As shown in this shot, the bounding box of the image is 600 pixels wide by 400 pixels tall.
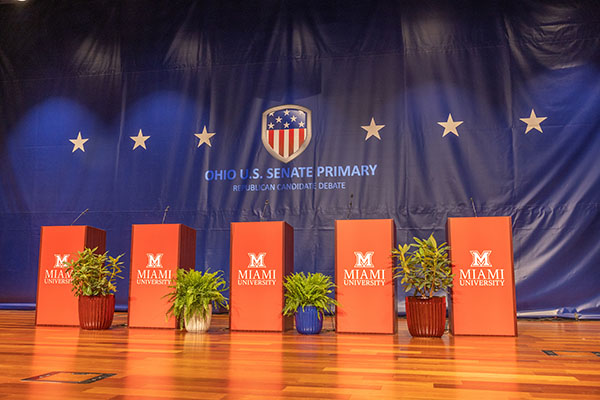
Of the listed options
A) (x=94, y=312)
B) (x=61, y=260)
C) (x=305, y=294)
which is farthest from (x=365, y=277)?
(x=61, y=260)

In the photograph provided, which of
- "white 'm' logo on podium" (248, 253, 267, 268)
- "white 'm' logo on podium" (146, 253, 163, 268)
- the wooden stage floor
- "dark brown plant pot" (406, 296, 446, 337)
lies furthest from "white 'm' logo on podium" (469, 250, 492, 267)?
"white 'm' logo on podium" (146, 253, 163, 268)

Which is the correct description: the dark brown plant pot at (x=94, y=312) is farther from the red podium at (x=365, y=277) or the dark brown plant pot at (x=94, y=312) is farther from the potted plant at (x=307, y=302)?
the red podium at (x=365, y=277)

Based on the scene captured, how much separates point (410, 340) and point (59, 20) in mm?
7144

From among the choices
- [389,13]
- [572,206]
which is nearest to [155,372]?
[572,206]

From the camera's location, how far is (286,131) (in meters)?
7.40

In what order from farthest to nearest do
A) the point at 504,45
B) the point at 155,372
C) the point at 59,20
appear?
the point at 59,20 < the point at 504,45 < the point at 155,372

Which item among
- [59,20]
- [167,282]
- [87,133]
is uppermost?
[59,20]

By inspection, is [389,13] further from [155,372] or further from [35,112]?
[155,372]

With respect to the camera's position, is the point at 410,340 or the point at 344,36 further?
the point at 344,36

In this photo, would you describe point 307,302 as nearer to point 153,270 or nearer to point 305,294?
point 305,294

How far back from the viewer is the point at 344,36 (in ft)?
24.7

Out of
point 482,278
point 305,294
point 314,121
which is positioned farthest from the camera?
point 314,121

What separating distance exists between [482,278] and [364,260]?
972 millimetres

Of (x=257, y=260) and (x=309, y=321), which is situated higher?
(x=257, y=260)
